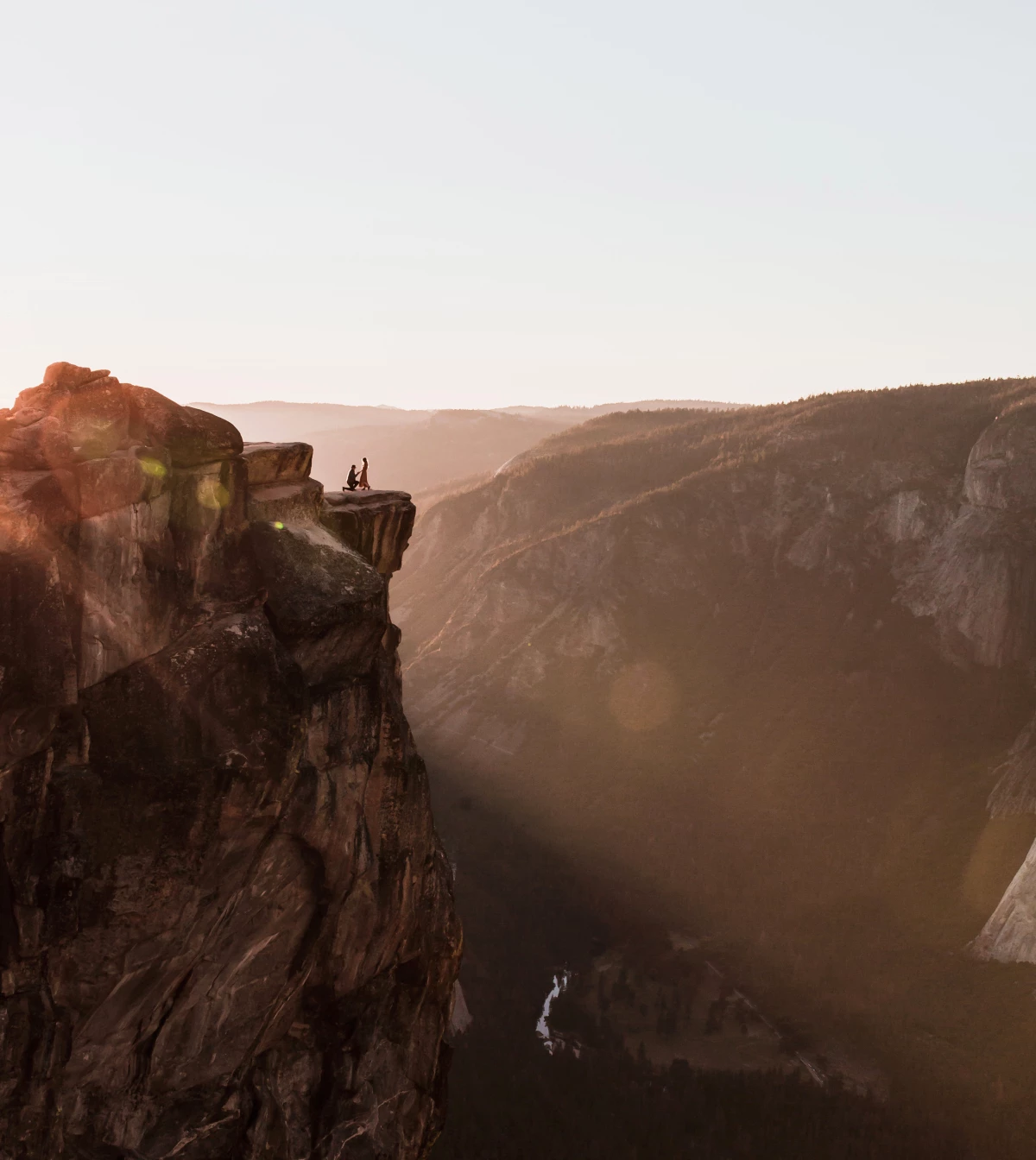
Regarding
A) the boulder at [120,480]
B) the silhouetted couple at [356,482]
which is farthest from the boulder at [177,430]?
the silhouetted couple at [356,482]

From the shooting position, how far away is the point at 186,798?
1022 inches

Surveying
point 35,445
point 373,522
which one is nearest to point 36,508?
point 35,445

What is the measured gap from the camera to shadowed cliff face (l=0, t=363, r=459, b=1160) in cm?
2478

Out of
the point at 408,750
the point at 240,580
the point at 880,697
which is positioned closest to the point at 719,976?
the point at 880,697

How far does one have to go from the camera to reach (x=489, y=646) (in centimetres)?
13612

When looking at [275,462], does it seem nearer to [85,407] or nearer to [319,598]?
[319,598]

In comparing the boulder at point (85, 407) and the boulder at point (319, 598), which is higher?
the boulder at point (85, 407)

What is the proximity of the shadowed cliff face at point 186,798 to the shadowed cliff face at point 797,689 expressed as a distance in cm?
5088

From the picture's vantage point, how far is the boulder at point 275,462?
1188 inches

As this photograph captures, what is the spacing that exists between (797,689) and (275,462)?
9362 cm

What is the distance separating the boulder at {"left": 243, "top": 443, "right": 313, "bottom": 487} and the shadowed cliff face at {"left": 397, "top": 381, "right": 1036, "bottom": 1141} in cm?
5770

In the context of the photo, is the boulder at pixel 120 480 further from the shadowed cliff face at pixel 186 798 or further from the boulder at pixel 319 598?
the boulder at pixel 319 598

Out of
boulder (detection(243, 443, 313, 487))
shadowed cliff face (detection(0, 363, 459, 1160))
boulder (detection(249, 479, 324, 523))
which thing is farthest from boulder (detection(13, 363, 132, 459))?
boulder (detection(249, 479, 324, 523))

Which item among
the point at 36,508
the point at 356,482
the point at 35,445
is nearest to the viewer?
the point at 36,508
